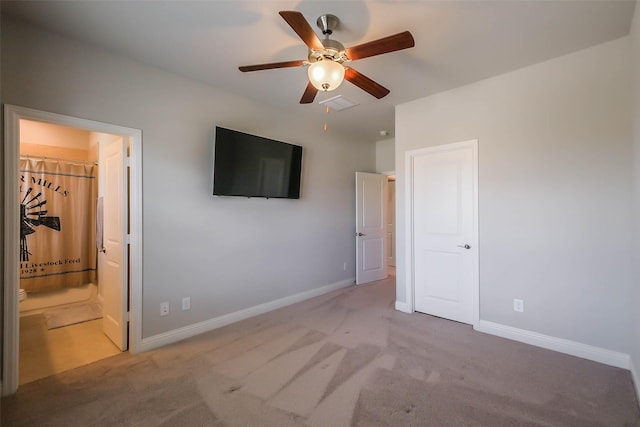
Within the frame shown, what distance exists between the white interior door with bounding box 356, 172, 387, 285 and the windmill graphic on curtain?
14.4ft

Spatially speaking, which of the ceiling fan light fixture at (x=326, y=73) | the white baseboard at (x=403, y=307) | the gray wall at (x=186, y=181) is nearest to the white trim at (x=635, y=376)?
the white baseboard at (x=403, y=307)

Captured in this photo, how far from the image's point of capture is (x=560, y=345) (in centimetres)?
247

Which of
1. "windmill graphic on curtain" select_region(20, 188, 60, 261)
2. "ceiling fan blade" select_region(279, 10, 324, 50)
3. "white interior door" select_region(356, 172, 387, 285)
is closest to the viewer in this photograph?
"ceiling fan blade" select_region(279, 10, 324, 50)

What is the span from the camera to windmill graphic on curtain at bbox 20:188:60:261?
140 inches

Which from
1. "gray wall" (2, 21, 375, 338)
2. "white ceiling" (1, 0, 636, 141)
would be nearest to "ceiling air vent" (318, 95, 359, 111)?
"white ceiling" (1, 0, 636, 141)

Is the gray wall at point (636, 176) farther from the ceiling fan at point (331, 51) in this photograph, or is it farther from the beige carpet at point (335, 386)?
the ceiling fan at point (331, 51)

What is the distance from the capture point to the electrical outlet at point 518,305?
2.67 m

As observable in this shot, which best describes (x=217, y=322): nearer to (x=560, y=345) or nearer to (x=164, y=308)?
(x=164, y=308)

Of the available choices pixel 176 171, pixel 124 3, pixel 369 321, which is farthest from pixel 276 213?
pixel 124 3

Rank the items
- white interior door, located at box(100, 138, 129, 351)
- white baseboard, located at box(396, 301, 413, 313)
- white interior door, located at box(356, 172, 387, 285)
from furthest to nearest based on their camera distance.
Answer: white interior door, located at box(356, 172, 387, 285) < white baseboard, located at box(396, 301, 413, 313) < white interior door, located at box(100, 138, 129, 351)

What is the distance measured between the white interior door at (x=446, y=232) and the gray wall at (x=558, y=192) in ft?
0.36

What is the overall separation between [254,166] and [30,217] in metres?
3.10

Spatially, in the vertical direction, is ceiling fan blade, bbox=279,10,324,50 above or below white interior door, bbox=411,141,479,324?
above

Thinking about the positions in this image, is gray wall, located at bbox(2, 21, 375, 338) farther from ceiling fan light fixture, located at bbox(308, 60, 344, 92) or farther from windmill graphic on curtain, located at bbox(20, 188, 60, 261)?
windmill graphic on curtain, located at bbox(20, 188, 60, 261)
